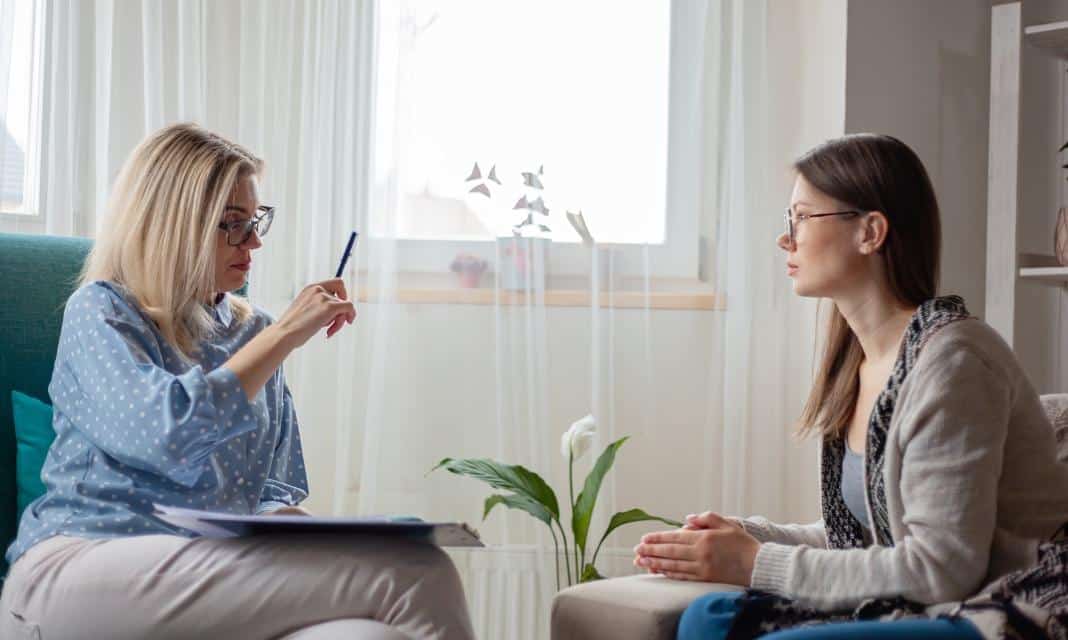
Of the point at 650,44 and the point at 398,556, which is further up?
the point at 650,44

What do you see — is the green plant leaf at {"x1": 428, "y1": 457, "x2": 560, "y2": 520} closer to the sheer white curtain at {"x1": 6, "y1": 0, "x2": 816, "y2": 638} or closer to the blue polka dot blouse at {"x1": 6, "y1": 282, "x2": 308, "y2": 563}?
the sheer white curtain at {"x1": 6, "y1": 0, "x2": 816, "y2": 638}

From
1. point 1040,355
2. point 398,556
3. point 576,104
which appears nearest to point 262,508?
point 398,556

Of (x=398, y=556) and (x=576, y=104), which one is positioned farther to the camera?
(x=576, y=104)

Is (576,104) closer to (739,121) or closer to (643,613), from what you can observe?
(739,121)

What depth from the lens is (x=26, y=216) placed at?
2.52 metres

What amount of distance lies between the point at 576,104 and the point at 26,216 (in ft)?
4.25

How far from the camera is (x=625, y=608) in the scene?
53.7 inches

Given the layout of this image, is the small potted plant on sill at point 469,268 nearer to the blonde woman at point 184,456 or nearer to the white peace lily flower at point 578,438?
the white peace lily flower at point 578,438

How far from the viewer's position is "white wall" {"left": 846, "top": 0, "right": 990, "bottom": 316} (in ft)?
8.89

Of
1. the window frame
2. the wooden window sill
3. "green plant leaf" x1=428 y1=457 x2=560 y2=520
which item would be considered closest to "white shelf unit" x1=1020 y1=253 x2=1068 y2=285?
the wooden window sill

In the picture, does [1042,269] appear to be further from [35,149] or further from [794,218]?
[35,149]

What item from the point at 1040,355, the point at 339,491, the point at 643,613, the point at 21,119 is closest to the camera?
the point at 643,613

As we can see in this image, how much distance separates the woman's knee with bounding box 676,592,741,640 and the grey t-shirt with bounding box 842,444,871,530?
11.5 inches

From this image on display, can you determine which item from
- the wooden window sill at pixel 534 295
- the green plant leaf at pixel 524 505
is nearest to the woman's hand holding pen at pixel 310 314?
the green plant leaf at pixel 524 505
